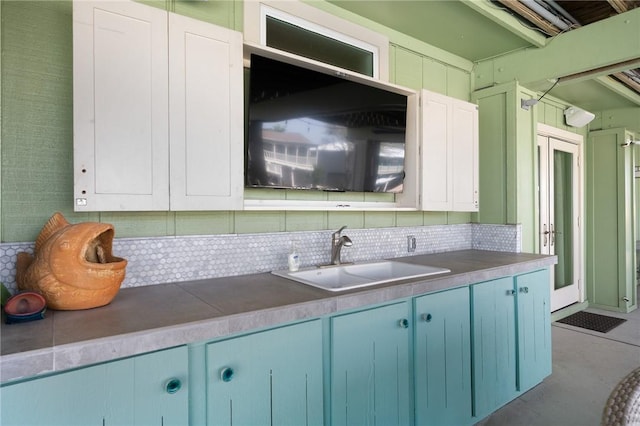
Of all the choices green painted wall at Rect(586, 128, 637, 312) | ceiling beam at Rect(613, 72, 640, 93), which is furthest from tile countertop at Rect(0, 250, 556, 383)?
green painted wall at Rect(586, 128, 637, 312)

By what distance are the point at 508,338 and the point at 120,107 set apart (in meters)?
2.71

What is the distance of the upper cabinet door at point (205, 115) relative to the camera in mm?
1646

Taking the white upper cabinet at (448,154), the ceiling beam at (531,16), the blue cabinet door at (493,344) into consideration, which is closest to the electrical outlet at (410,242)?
the white upper cabinet at (448,154)

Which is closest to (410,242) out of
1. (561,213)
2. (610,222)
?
(561,213)

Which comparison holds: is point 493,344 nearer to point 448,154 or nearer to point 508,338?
point 508,338

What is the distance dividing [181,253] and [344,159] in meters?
1.19

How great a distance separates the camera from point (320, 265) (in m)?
2.31

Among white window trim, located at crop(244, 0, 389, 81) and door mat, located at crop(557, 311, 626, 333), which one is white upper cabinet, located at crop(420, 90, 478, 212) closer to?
white window trim, located at crop(244, 0, 389, 81)

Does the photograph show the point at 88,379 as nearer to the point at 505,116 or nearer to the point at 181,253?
the point at 181,253

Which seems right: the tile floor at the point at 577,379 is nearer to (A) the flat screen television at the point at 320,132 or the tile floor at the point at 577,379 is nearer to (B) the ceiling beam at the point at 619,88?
(A) the flat screen television at the point at 320,132

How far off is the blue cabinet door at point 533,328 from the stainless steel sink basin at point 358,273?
79 cm

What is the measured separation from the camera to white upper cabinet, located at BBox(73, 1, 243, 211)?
4.78ft

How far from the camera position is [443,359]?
202 centimetres

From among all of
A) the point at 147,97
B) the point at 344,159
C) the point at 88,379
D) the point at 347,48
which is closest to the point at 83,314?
the point at 88,379
